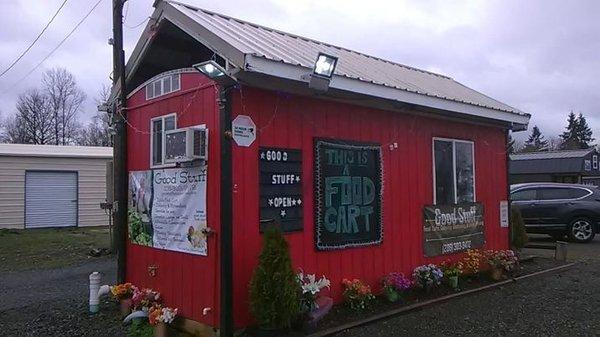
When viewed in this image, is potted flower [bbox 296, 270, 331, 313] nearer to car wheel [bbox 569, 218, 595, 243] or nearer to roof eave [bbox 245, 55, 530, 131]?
roof eave [bbox 245, 55, 530, 131]

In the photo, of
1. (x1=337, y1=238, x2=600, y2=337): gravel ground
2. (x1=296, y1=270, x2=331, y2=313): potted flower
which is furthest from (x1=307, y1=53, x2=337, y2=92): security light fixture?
(x1=337, y1=238, x2=600, y2=337): gravel ground

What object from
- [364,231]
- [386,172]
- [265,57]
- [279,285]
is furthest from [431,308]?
[265,57]

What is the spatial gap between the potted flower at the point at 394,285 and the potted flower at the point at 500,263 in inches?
80.4

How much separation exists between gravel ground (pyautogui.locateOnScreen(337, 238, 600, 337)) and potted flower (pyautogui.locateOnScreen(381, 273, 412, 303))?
399 mm

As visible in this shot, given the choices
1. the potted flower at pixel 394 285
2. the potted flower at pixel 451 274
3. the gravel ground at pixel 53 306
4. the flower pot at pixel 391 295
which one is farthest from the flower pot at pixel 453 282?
the gravel ground at pixel 53 306

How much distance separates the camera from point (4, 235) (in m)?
15.9

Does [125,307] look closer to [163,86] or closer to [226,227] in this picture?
[226,227]

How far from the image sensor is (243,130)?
5.65 meters

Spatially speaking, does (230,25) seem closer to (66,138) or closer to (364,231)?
(364,231)

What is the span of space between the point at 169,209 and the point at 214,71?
1.99m

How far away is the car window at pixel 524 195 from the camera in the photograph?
48.9 feet

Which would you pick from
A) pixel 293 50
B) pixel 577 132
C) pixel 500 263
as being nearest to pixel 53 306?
pixel 293 50

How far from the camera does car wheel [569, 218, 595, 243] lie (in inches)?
557

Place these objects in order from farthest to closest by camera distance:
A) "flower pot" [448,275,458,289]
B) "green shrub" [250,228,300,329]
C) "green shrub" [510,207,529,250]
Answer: "green shrub" [510,207,529,250]
"flower pot" [448,275,458,289]
"green shrub" [250,228,300,329]
